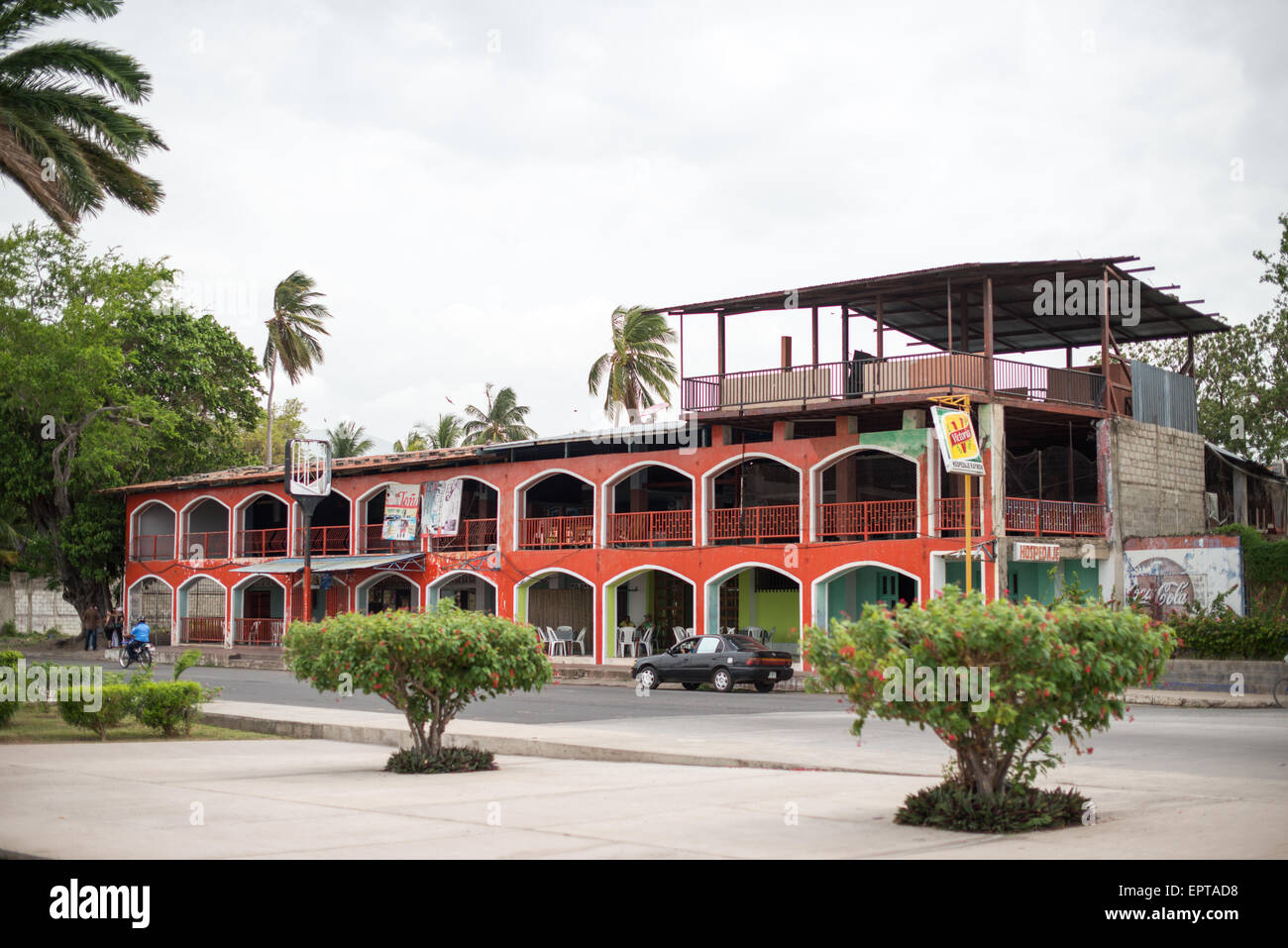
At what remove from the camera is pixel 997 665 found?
821 cm

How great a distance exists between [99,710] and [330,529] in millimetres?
29690

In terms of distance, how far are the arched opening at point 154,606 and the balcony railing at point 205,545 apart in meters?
1.66

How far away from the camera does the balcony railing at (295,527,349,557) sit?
150 feet

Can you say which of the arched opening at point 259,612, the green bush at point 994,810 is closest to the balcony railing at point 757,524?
the arched opening at point 259,612

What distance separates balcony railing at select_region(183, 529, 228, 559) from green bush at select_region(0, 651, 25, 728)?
30.3 meters

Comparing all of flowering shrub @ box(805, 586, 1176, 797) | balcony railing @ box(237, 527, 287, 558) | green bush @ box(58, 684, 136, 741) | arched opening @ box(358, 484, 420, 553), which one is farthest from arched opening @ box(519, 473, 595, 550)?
flowering shrub @ box(805, 586, 1176, 797)

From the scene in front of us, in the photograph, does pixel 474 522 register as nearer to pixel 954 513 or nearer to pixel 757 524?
pixel 757 524

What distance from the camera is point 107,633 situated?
47781mm

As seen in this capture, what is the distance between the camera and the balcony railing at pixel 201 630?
156ft

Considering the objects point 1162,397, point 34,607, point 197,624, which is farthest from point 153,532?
point 1162,397

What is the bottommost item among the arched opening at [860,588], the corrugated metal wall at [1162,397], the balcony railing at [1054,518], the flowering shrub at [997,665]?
the flowering shrub at [997,665]

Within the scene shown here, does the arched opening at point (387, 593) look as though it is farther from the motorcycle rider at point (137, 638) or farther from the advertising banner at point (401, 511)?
the motorcycle rider at point (137, 638)

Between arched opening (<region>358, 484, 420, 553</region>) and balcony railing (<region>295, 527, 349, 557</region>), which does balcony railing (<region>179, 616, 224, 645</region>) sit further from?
arched opening (<region>358, 484, 420, 553</region>)
